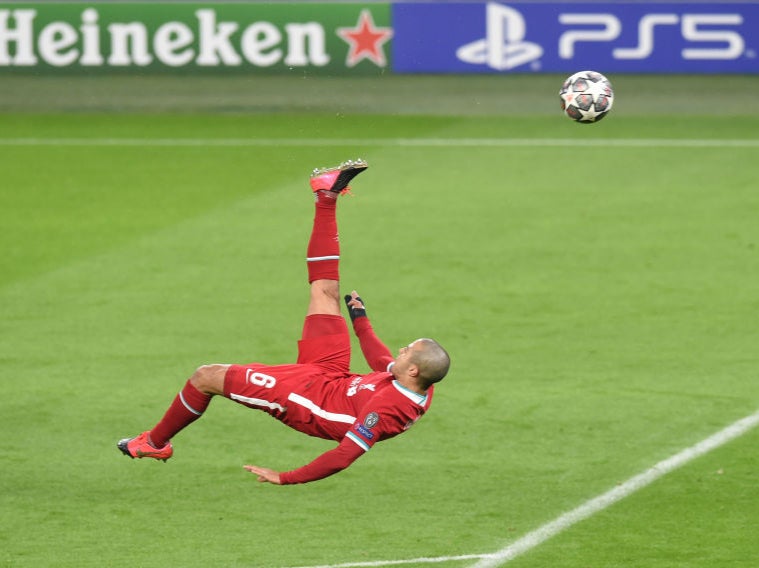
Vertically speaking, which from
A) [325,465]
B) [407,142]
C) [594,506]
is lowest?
[594,506]

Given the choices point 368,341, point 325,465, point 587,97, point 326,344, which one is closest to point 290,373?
point 326,344

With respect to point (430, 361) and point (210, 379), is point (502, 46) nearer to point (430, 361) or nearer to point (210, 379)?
point (210, 379)

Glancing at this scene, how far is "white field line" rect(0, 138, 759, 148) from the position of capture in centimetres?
2492

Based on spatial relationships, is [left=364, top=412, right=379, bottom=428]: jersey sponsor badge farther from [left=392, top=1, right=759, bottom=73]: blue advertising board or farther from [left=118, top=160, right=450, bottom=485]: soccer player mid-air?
[left=392, top=1, right=759, bottom=73]: blue advertising board

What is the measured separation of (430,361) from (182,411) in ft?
5.86

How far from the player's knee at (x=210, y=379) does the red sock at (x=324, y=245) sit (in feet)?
3.32

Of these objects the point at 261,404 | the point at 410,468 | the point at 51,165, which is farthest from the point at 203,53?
the point at 261,404

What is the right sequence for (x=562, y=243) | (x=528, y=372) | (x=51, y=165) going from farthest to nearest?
(x=51, y=165), (x=562, y=243), (x=528, y=372)

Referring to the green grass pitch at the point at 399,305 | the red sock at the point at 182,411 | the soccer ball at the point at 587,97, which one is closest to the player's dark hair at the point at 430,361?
the red sock at the point at 182,411

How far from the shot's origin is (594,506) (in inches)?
463

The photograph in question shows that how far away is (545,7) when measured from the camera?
26.5 meters

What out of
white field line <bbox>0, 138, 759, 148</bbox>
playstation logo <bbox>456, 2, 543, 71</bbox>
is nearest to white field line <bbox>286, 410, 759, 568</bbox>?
white field line <bbox>0, 138, 759, 148</bbox>

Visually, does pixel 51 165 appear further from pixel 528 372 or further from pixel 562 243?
pixel 528 372

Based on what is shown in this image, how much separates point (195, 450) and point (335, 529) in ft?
6.87
